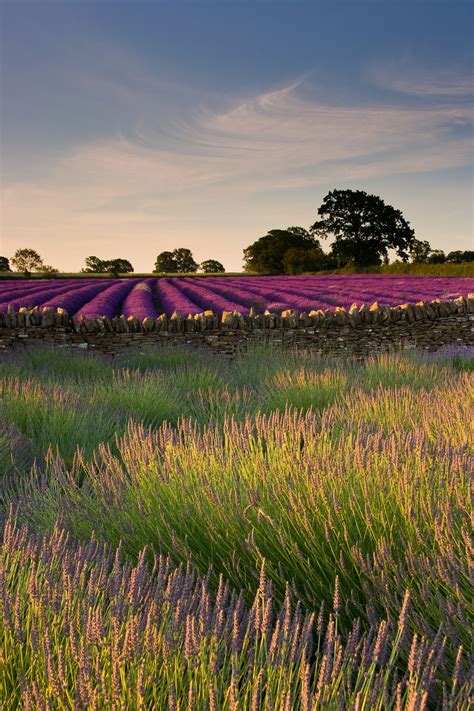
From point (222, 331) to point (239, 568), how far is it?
878 cm

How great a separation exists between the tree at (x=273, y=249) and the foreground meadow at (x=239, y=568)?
57295 millimetres

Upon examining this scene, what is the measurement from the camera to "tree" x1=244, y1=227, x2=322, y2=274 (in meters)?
62.3

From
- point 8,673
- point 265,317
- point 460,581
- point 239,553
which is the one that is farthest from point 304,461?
point 265,317

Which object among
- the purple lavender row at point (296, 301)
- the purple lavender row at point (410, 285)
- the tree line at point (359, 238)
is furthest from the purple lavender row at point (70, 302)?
the tree line at point (359, 238)

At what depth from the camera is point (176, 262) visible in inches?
3081

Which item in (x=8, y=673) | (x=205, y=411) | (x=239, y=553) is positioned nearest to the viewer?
(x=8, y=673)

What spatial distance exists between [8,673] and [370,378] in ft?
19.6

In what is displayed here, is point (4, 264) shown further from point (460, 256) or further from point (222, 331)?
point (222, 331)

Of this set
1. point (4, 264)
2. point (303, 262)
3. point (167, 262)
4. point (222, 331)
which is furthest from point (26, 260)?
point (222, 331)

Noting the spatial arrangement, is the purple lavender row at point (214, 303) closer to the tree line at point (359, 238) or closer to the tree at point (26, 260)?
the tree line at point (359, 238)

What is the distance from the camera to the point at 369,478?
8.09 feet

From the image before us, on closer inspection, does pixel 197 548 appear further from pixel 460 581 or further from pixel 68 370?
pixel 68 370

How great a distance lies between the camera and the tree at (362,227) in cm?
5350

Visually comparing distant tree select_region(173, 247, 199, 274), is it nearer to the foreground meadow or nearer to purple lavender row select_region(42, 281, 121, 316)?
purple lavender row select_region(42, 281, 121, 316)
